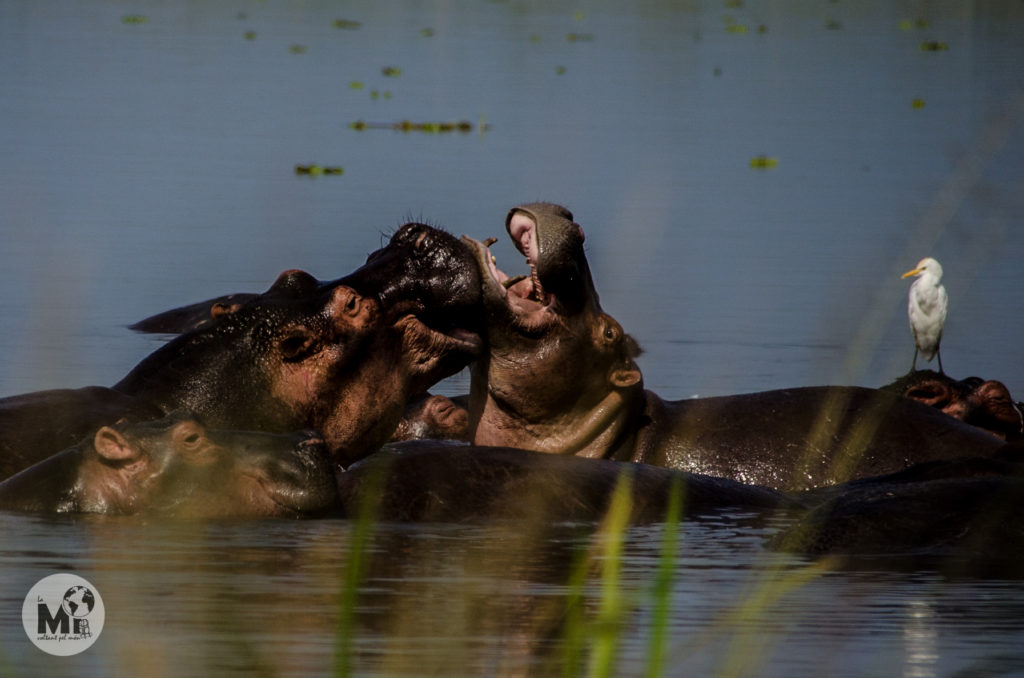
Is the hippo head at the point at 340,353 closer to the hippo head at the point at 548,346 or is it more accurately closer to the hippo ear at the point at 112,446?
the hippo head at the point at 548,346

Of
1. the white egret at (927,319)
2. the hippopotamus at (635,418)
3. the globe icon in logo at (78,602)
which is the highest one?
the globe icon in logo at (78,602)

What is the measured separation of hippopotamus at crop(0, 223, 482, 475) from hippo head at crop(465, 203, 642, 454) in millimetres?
604

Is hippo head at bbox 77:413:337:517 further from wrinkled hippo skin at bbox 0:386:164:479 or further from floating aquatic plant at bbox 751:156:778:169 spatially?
floating aquatic plant at bbox 751:156:778:169

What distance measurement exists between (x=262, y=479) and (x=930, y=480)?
236 centimetres

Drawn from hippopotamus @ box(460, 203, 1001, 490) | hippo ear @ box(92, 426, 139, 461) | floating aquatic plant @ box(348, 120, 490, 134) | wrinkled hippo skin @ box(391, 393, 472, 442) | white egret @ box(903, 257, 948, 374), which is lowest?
white egret @ box(903, 257, 948, 374)

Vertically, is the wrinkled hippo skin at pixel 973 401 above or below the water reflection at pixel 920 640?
below

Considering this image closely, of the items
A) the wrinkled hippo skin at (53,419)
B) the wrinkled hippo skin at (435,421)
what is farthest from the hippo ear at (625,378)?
the wrinkled hippo skin at (53,419)

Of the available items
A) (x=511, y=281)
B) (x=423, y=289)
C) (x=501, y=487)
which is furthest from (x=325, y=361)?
(x=511, y=281)

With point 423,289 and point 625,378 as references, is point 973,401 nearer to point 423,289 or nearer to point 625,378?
point 625,378

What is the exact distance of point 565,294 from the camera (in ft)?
30.2

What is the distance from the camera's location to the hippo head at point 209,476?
7.27 meters

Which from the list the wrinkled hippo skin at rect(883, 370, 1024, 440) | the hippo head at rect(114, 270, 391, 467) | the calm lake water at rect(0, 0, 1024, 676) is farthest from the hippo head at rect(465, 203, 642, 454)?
the wrinkled hippo skin at rect(883, 370, 1024, 440)

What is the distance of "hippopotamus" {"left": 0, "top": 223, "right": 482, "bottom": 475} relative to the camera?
322 inches

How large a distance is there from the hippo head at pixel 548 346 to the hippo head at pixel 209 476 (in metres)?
1.71
